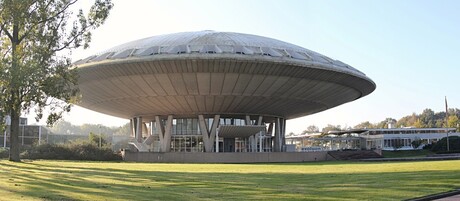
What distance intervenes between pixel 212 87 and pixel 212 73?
240cm

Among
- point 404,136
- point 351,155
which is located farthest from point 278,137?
point 404,136

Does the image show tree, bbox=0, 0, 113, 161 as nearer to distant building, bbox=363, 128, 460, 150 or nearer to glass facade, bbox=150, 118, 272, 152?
glass facade, bbox=150, 118, 272, 152

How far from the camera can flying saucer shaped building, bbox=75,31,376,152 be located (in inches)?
1651

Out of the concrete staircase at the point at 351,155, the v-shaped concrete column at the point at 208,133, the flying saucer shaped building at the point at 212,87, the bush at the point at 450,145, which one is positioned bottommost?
the concrete staircase at the point at 351,155

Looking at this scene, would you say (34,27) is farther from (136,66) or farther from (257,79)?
(257,79)

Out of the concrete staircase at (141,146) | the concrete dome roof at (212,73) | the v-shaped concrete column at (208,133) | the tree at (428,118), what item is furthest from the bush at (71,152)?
the tree at (428,118)

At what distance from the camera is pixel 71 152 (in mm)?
51500

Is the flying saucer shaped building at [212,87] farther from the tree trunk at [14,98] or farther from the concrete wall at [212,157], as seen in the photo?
the tree trunk at [14,98]

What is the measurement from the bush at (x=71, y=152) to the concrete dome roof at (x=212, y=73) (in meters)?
5.35

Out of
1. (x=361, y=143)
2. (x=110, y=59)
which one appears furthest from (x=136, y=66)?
(x=361, y=143)

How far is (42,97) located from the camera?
25.6 meters

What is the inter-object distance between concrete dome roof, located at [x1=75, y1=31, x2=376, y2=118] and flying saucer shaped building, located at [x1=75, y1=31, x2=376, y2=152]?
9 centimetres

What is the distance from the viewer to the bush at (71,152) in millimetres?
50181

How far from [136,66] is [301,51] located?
15854mm
